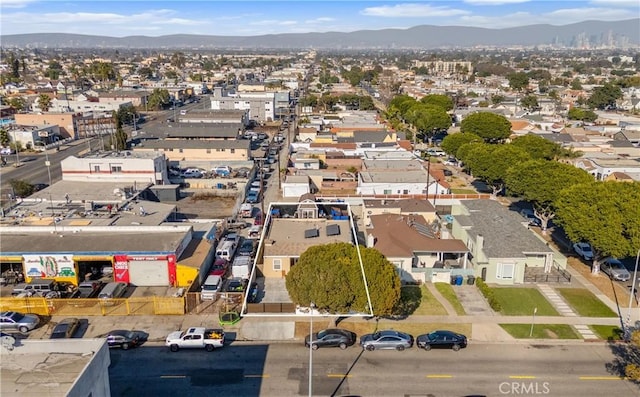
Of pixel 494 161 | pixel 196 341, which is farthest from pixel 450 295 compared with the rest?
pixel 494 161

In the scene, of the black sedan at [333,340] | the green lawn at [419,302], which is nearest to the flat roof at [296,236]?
the green lawn at [419,302]

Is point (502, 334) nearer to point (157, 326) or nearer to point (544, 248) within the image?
point (544, 248)

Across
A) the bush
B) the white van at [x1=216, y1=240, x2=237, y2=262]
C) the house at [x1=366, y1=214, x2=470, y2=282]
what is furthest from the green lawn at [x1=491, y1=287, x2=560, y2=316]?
the white van at [x1=216, y1=240, x2=237, y2=262]

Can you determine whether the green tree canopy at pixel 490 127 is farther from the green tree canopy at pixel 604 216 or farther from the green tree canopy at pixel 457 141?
the green tree canopy at pixel 604 216

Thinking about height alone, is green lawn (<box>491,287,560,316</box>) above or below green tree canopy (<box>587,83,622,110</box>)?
below

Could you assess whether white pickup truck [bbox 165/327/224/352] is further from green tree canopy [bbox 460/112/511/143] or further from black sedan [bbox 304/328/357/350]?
green tree canopy [bbox 460/112/511/143]

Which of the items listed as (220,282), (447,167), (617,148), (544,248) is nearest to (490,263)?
(544,248)
